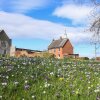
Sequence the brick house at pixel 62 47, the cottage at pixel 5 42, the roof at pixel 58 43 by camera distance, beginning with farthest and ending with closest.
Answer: the brick house at pixel 62 47
the roof at pixel 58 43
the cottage at pixel 5 42

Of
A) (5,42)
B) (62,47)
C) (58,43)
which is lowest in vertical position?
(5,42)

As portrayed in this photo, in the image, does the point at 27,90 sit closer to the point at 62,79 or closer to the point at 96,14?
the point at 62,79

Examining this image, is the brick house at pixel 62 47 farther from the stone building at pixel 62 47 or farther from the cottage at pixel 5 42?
the cottage at pixel 5 42

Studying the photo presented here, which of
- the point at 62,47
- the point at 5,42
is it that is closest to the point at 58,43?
the point at 62,47

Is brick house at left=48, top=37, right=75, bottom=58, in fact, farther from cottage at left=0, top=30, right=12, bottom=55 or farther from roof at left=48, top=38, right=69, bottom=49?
cottage at left=0, top=30, right=12, bottom=55

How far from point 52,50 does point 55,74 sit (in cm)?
11078

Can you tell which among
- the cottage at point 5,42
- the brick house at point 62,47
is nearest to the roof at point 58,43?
the brick house at point 62,47

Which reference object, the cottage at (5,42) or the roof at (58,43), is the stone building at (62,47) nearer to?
the roof at (58,43)

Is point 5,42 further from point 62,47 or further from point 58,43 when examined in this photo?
point 58,43

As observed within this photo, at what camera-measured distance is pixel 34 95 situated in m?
7.93

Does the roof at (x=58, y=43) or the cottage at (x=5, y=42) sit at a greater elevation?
the roof at (x=58, y=43)

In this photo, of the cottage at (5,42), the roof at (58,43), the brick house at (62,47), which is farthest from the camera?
the brick house at (62,47)

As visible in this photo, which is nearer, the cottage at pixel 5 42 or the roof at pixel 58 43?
the cottage at pixel 5 42

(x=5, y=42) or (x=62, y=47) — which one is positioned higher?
(x=62, y=47)
